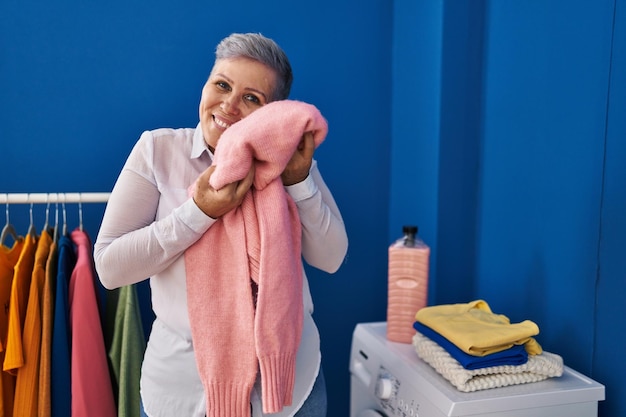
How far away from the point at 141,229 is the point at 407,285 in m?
0.77

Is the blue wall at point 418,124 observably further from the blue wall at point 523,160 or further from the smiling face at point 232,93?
the smiling face at point 232,93

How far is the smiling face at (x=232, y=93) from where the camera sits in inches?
40.8

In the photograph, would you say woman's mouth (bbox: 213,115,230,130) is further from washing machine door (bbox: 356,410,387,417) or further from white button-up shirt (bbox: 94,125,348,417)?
washing machine door (bbox: 356,410,387,417)

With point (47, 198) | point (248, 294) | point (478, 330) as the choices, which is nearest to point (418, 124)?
point (478, 330)

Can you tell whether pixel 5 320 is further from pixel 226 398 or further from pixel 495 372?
pixel 495 372

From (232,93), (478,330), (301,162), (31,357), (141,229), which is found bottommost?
(31,357)

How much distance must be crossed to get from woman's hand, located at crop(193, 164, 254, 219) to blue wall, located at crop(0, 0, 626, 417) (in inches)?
30.2

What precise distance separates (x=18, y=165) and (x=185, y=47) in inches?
22.4

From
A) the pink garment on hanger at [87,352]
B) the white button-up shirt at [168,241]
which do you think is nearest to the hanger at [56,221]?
the pink garment on hanger at [87,352]

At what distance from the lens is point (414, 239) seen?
4.94 feet

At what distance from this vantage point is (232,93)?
3.41 feet

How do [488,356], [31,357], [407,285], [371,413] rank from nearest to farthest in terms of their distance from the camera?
[488,356] → [31,357] → [371,413] → [407,285]

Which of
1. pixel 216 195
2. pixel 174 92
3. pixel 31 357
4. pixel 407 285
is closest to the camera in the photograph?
pixel 216 195

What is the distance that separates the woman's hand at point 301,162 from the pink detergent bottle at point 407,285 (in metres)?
0.57
